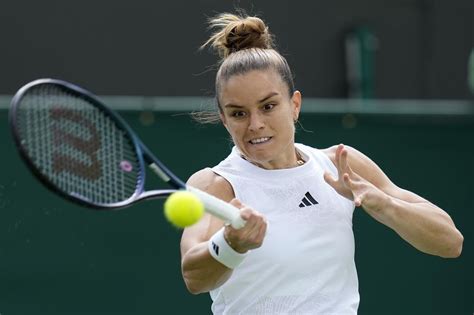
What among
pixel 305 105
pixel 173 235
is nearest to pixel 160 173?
pixel 173 235

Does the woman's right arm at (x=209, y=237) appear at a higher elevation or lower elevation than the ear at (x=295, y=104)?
lower

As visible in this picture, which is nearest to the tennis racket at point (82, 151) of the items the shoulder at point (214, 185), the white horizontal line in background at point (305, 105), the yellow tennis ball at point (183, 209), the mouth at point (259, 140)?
the yellow tennis ball at point (183, 209)

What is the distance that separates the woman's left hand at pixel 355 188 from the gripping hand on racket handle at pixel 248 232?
385 millimetres

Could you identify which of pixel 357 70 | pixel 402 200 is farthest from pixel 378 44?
pixel 402 200

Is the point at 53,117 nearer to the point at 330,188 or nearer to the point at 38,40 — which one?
the point at 330,188

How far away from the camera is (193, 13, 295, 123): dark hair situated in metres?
3.89

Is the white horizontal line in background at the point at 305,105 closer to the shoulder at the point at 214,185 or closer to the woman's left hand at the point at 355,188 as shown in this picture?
the shoulder at the point at 214,185

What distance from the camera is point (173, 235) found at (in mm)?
6082

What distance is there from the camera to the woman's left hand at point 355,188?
12.0ft

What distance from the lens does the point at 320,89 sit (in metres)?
8.77

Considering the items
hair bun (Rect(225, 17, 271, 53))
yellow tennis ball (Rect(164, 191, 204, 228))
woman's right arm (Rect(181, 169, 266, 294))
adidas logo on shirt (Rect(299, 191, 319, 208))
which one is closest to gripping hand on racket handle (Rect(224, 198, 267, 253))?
woman's right arm (Rect(181, 169, 266, 294))

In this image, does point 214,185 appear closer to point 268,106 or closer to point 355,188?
point 268,106

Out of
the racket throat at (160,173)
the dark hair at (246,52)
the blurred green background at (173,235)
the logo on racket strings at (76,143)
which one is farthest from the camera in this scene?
the blurred green background at (173,235)

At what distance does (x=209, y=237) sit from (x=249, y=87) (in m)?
0.52
